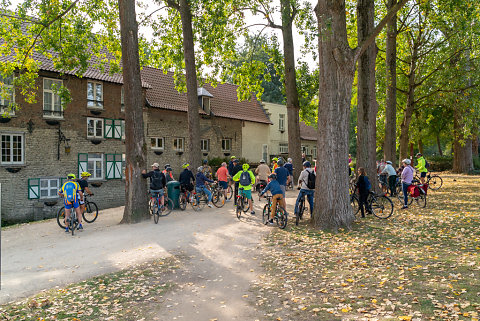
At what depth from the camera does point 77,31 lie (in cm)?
1648

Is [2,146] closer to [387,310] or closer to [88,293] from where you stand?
[88,293]

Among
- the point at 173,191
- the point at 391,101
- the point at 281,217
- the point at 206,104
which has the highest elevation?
the point at 206,104

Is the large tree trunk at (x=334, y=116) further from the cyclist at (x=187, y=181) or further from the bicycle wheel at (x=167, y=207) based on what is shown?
the cyclist at (x=187, y=181)

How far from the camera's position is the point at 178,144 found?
31.4m

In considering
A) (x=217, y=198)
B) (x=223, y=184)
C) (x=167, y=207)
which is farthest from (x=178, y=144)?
(x=167, y=207)

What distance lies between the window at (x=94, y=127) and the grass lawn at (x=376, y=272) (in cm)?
1944

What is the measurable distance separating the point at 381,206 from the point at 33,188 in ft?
66.8

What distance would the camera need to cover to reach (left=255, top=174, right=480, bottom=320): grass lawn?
520 centimetres

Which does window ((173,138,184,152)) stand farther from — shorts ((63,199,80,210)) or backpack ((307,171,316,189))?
backpack ((307,171,316,189))

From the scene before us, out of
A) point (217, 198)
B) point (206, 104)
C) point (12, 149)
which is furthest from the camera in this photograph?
point (206, 104)

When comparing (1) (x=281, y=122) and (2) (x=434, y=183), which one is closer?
(2) (x=434, y=183)

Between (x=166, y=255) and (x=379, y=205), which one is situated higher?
(x=379, y=205)

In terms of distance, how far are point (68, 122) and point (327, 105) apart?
20032mm

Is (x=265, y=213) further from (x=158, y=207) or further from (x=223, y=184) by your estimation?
(x=223, y=184)
